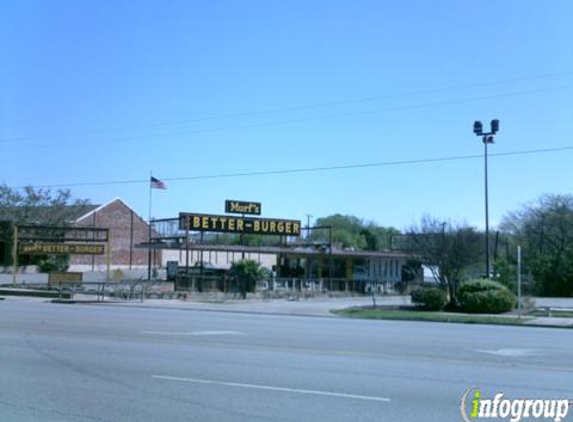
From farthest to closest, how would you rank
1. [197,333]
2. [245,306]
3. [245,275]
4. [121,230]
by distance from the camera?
[121,230] < [245,275] < [245,306] < [197,333]

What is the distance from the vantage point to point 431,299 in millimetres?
33969

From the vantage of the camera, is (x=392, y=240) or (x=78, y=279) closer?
(x=78, y=279)

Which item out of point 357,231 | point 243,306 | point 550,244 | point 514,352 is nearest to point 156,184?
point 243,306

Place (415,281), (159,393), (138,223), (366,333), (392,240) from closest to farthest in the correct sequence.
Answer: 1. (159,393)
2. (366,333)
3. (415,281)
4. (392,240)
5. (138,223)

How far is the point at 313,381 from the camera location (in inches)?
442

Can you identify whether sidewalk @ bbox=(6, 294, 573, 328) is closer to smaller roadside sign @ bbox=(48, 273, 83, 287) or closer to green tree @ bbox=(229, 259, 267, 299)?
green tree @ bbox=(229, 259, 267, 299)

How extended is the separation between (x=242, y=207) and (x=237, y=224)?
9.43ft

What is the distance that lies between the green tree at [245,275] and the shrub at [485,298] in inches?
560

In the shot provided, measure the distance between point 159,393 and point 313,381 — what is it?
2456 millimetres

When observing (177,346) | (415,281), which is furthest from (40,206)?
(177,346)

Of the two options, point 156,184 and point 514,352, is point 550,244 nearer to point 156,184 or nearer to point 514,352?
point 156,184

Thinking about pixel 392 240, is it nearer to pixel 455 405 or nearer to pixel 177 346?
pixel 177 346

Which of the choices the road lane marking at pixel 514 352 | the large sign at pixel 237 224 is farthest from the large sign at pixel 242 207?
the road lane marking at pixel 514 352

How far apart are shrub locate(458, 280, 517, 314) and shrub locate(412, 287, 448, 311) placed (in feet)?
3.32
